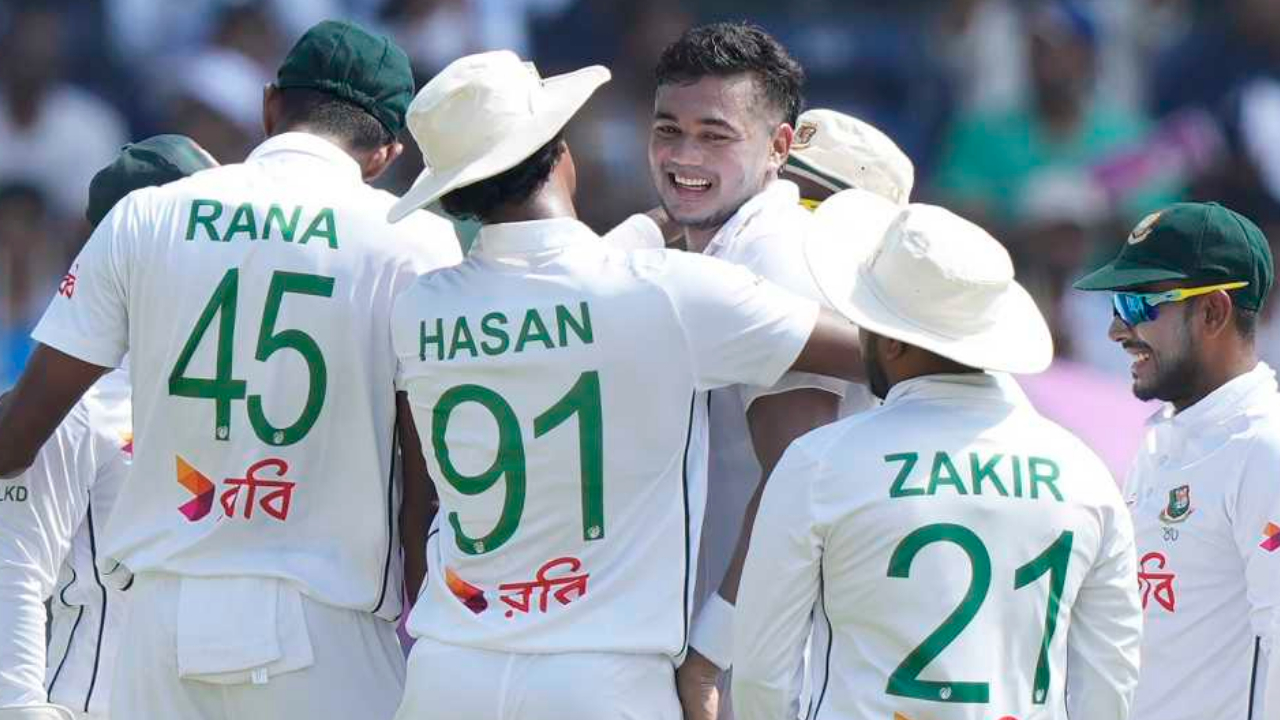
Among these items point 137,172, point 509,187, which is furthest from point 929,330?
point 137,172

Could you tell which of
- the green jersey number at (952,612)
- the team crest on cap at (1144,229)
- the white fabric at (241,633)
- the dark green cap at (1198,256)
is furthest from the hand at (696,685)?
the team crest on cap at (1144,229)

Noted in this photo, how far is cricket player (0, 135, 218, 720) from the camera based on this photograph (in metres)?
5.21

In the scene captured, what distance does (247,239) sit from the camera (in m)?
4.70

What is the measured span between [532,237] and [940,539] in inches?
40.4

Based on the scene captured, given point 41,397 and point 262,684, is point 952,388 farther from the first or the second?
point 41,397

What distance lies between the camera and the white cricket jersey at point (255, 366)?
468cm

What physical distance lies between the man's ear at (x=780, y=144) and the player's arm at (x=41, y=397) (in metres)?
1.52

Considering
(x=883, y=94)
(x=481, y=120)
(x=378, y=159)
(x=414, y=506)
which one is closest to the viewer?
(x=481, y=120)

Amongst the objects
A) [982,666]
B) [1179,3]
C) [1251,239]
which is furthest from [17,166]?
[982,666]

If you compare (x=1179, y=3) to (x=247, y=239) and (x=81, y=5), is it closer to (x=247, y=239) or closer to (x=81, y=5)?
(x=81, y=5)

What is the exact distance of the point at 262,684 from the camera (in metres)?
4.66

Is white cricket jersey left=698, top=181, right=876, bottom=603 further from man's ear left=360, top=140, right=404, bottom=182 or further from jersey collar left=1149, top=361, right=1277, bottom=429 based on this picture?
jersey collar left=1149, top=361, right=1277, bottom=429

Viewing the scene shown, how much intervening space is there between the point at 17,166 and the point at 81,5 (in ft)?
2.82

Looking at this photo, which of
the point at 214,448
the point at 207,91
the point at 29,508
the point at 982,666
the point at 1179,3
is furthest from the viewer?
the point at 1179,3
